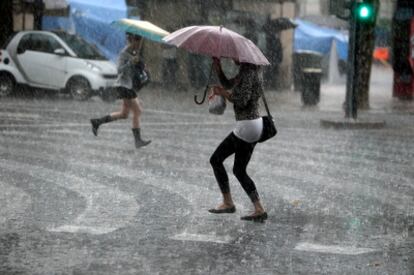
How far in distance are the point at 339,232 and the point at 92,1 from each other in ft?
81.5

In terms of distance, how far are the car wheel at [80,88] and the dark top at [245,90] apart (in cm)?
1697

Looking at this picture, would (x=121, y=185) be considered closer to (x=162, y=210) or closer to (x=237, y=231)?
(x=162, y=210)

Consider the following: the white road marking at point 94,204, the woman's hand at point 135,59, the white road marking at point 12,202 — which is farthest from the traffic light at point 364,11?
the white road marking at point 12,202

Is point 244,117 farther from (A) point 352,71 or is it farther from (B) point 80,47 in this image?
(B) point 80,47

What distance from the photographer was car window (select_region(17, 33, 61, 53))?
2531 centimetres

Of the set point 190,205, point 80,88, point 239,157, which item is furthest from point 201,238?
point 80,88

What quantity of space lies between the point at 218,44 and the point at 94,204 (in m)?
2.06

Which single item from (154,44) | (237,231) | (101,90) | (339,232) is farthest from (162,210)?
(154,44)

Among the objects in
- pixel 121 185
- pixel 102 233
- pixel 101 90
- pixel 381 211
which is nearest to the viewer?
pixel 102 233

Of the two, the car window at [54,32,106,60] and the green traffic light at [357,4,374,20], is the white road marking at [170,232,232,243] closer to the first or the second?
the green traffic light at [357,4,374,20]

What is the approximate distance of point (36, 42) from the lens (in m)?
25.4

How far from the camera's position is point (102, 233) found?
793 cm

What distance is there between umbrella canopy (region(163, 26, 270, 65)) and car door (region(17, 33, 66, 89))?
55.3 feet

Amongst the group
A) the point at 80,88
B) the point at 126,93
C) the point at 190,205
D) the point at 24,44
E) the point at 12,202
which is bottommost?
the point at 80,88
